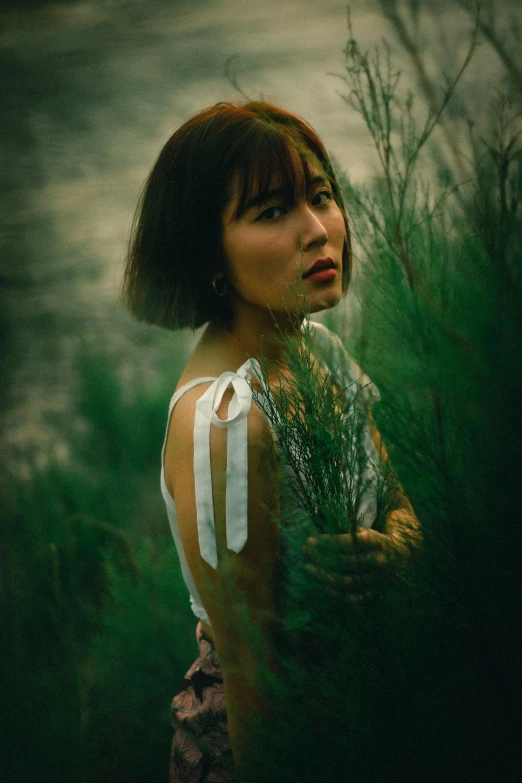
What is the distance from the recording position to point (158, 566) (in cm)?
208

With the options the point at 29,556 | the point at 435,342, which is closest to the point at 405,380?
the point at 435,342

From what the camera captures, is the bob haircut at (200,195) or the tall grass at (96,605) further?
the tall grass at (96,605)

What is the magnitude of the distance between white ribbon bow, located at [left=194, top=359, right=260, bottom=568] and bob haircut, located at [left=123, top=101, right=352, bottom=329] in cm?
33

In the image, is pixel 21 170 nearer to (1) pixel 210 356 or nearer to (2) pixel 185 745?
(1) pixel 210 356

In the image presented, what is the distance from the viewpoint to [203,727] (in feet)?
3.90

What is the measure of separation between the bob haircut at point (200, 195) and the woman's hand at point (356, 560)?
50cm

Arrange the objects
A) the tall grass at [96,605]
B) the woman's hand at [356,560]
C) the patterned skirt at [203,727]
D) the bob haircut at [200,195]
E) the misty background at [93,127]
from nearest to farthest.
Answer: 1. the woman's hand at [356,560]
2. the bob haircut at [200,195]
3. the patterned skirt at [203,727]
4. the tall grass at [96,605]
5. the misty background at [93,127]

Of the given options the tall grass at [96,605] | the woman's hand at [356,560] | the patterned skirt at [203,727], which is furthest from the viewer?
the tall grass at [96,605]

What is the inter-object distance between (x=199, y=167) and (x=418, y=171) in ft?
1.59

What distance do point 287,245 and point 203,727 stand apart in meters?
0.97

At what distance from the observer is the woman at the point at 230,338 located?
94 centimetres

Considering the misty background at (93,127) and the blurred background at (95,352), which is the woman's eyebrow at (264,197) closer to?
the blurred background at (95,352)

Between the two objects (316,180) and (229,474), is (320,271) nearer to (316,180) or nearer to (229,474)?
(316,180)

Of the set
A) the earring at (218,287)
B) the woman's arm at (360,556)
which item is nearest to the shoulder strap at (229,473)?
the woman's arm at (360,556)
